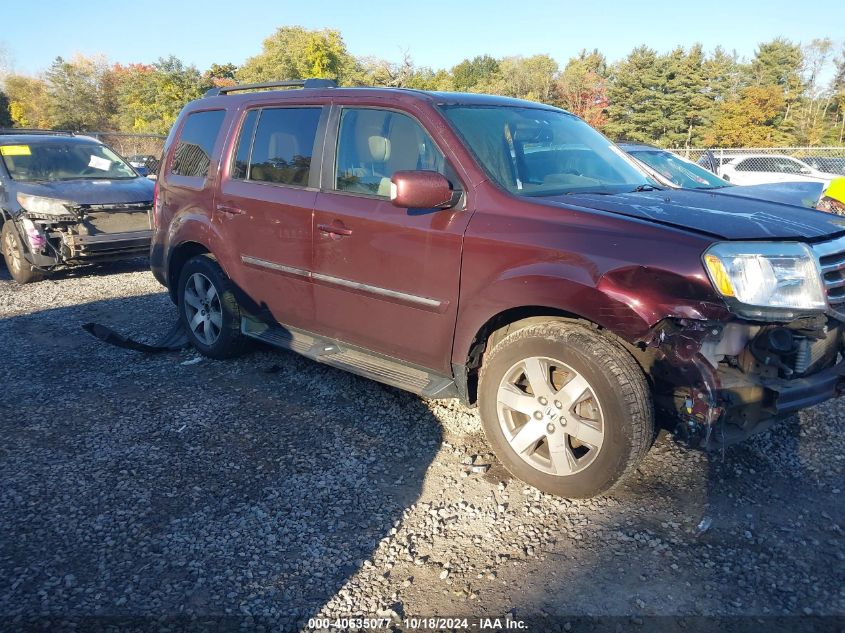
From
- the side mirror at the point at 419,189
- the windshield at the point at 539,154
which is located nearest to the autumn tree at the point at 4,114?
the windshield at the point at 539,154

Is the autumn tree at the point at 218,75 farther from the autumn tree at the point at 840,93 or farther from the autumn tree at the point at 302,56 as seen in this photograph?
the autumn tree at the point at 840,93

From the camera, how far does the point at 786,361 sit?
2.97 m

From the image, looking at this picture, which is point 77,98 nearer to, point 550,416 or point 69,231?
point 69,231

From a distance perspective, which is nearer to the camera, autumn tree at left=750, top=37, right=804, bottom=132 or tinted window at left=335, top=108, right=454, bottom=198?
tinted window at left=335, top=108, right=454, bottom=198

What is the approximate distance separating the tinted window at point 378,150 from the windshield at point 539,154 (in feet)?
0.74

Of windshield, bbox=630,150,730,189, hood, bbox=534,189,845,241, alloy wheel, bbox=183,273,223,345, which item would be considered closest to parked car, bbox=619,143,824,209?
windshield, bbox=630,150,730,189

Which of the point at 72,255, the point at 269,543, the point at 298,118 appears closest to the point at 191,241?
the point at 298,118

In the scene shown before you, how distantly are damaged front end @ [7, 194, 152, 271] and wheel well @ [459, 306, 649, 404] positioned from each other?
6.55 metres

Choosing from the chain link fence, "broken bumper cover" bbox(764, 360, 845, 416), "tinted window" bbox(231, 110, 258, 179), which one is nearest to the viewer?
"broken bumper cover" bbox(764, 360, 845, 416)

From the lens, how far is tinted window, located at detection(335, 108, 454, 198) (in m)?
3.74

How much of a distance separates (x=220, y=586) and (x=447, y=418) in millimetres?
1921

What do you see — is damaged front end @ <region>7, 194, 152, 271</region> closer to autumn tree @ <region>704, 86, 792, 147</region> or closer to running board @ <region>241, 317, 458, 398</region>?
running board @ <region>241, 317, 458, 398</region>

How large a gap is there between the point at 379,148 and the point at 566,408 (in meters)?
1.93

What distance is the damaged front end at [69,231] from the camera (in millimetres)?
8148
